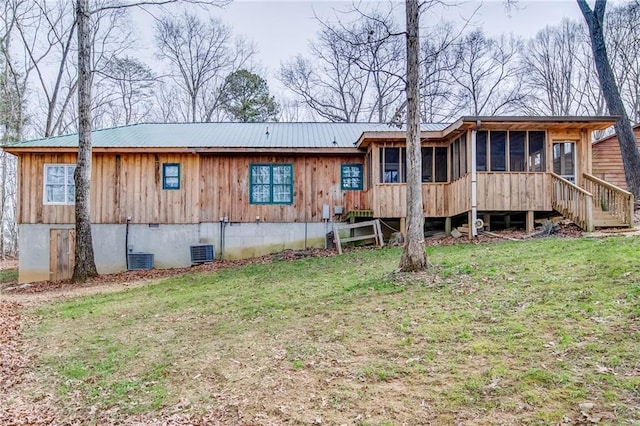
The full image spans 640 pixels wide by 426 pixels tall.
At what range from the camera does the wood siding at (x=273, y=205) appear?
48.5ft

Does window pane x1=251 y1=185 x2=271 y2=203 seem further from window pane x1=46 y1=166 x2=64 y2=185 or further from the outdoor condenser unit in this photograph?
window pane x1=46 y1=166 x2=64 y2=185

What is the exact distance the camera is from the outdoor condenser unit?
14.3 metres

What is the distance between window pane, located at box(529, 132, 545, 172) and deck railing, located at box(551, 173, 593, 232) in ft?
2.64

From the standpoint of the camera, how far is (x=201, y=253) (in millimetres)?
14297

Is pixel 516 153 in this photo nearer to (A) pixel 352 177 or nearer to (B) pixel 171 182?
(A) pixel 352 177

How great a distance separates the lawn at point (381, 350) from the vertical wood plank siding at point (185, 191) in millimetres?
6370

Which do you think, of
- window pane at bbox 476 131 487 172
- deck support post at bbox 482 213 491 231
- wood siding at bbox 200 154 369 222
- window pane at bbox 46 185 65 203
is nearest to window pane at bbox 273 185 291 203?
wood siding at bbox 200 154 369 222

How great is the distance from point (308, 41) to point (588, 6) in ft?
46.0

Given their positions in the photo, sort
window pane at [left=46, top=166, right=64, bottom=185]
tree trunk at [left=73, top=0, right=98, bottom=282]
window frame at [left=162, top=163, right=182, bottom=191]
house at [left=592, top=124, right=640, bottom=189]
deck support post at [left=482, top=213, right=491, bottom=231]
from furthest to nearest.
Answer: house at [left=592, top=124, right=640, bottom=189] < window frame at [left=162, top=163, right=182, bottom=191] < window pane at [left=46, top=166, right=64, bottom=185] < deck support post at [left=482, top=213, right=491, bottom=231] < tree trunk at [left=73, top=0, right=98, bottom=282]

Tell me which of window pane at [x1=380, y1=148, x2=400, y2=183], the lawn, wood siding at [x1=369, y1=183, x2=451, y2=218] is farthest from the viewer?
window pane at [x1=380, y1=148, x2=400, y2=183]

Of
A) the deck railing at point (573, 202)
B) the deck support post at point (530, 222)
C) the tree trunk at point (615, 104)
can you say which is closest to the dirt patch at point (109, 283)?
the deck support post at point (530, 222)

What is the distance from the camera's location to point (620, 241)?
347 inches

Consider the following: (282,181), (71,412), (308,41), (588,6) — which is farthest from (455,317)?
(308,41)

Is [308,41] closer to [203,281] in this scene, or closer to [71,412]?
[203,281]
